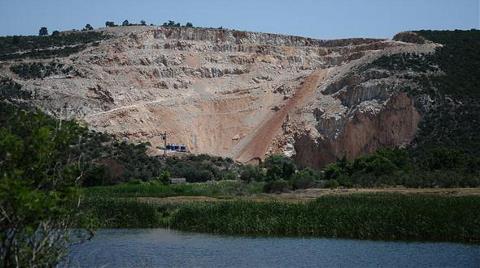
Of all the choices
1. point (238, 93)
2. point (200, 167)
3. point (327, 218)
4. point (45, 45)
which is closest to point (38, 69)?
point (45, 45)

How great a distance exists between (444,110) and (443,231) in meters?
37.7

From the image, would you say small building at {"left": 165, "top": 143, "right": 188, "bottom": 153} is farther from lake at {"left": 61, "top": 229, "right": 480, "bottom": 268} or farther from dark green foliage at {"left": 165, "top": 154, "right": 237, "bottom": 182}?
lake at {"left": 61, "top": 229, "right": 480, "bottom": 268}

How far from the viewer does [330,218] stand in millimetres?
34312

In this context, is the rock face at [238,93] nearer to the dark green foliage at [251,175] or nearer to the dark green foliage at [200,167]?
the dark green foliage at [200,167]

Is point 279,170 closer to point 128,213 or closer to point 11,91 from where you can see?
point 128,213

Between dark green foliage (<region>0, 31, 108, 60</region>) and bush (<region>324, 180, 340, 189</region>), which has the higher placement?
dark green foliage (<region>0, 31, 108, 60</region>)

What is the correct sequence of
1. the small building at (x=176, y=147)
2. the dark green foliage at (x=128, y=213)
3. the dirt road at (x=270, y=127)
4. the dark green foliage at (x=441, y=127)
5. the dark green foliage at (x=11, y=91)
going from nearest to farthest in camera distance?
the dark green foliage at (x=128, y=213) → the dark green foliage at (x=441, y=127) → the dark green foliage at (x=11, y=91) → the small building at (x=176, y=147) → the dirt road at (x=270, y=127)

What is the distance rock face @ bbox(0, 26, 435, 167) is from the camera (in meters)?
73.0

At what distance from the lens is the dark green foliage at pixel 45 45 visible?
89875 mm

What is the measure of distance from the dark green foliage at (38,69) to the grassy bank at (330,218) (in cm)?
4553

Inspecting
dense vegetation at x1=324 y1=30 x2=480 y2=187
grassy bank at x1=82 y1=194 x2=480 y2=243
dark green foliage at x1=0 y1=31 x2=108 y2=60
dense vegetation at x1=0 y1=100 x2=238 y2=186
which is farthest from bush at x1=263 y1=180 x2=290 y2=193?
dark green foliage at x1=0 y1=31 x2=108 y2=60

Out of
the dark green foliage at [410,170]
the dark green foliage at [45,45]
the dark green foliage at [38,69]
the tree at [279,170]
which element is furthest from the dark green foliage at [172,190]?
the dark green foliage at [45,45]

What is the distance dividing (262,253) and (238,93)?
56.9 m

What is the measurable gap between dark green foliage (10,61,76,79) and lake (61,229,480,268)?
167 ft
